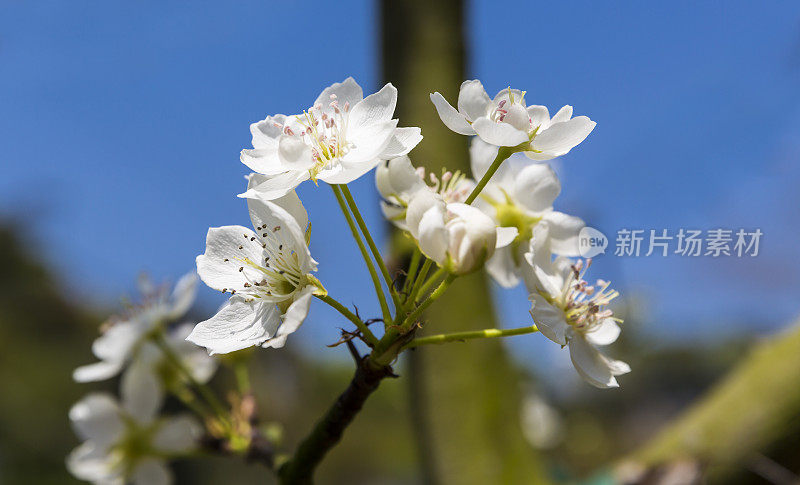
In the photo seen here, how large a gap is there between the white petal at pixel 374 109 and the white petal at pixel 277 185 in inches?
2.9

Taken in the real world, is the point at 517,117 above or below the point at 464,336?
above

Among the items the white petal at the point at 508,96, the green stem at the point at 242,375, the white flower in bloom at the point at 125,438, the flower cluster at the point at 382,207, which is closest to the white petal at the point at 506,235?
the flower cluster at the point at 382,207

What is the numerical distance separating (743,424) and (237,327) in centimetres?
80

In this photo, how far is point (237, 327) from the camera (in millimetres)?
481

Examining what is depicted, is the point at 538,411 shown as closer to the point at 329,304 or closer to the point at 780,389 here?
the point at 780,389

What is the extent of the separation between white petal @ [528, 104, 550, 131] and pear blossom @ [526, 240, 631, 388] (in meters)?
0.08

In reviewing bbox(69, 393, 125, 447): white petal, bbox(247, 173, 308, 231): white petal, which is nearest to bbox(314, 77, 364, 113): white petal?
bbox(247, 173, 308, 231): white petal

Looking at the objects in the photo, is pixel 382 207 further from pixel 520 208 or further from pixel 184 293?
pixel 184 293

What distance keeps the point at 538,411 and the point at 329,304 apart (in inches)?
89.6

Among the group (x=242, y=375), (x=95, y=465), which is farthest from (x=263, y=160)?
(x=95, y=465)

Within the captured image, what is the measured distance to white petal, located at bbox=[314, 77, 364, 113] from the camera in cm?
53

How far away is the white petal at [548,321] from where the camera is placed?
17.8 inches

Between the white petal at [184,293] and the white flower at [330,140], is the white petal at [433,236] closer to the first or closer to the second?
the white flower at [330,140]

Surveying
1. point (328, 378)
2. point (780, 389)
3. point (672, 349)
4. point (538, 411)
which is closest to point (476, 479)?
point (780, 389)
